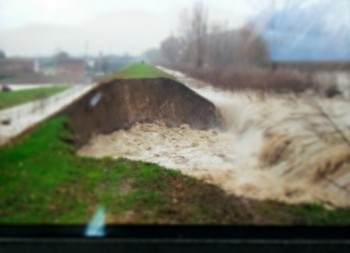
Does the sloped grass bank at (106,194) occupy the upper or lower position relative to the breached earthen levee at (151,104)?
lower

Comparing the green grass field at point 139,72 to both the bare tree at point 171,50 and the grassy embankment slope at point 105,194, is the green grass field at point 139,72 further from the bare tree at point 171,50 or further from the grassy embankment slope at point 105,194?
the grassy embankment slope at point 105,194

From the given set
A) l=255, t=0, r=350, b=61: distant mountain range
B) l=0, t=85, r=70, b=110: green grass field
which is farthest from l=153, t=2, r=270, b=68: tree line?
l=0, t=85, r=70, b=110: green grass field

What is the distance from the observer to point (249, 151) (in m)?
2.72

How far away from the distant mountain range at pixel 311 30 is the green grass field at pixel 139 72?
2.49ft

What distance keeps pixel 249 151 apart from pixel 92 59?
127 centimetres

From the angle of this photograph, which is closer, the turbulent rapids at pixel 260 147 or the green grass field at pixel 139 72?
the turbulent rapids at pixel 260 147

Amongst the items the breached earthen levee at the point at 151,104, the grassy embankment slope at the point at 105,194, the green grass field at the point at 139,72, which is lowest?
the grassy embankment slope at the point at 105,194

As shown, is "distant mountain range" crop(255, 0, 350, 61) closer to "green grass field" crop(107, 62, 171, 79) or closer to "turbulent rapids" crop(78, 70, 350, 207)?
"turbulent rapids" crop(78, 70, 350, 207)

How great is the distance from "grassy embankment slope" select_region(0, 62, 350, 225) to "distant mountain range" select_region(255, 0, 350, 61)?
3.36 feet

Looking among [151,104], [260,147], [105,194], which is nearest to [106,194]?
[105,194]

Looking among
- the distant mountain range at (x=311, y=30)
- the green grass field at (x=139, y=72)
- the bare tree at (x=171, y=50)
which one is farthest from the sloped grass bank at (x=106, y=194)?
the distant mountain range at (x=311, y=30)

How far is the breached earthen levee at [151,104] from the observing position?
8.95 ft

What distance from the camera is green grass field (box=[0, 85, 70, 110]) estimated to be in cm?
268

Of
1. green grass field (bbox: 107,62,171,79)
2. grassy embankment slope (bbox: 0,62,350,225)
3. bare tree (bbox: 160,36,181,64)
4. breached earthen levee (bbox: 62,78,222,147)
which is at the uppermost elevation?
bare tree (bbox: 160,36,181,64)
